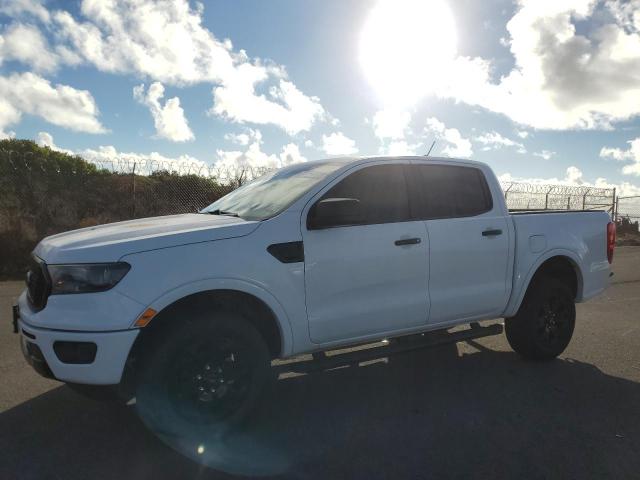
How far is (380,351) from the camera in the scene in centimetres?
406

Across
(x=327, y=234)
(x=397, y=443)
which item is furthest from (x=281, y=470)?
(x=327, y=234)

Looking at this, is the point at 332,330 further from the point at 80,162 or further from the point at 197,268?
the point at 80,162

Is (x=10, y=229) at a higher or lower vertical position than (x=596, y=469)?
higher

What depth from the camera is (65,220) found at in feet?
42.7

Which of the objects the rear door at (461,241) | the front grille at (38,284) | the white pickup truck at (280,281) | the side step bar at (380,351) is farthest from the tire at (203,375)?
the rear door at (461,241)

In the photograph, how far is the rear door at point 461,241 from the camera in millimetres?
4246

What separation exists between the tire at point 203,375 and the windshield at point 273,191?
88 cm

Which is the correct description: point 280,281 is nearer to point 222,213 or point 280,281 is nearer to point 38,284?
point 222,213

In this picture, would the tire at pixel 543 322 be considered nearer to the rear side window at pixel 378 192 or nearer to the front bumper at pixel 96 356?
the rear side window at pixel 378 192

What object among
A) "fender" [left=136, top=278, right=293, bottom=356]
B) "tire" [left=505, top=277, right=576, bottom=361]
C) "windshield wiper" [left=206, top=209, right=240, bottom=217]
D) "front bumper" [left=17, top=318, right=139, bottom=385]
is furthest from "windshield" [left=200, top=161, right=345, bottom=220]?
"tire" [left=505, top=277, right=576, bottom=361]

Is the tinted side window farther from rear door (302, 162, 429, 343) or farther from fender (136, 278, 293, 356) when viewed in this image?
fender (136, 278, 293, 356)

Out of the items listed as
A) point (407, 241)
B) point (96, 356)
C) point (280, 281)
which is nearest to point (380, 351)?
point (407, 241)

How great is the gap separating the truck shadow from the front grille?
0.89 m

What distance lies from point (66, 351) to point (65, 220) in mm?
11201
